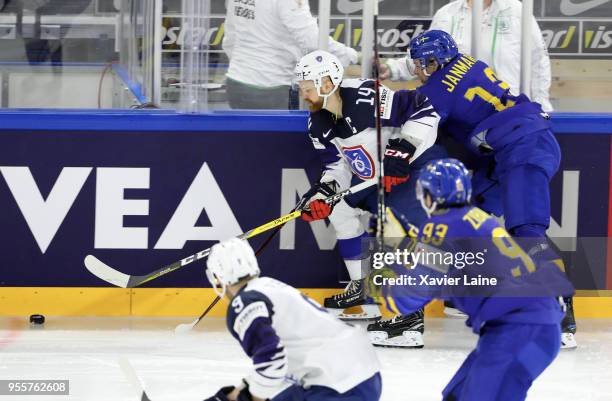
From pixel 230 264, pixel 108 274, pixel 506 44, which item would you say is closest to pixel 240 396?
pixel 230 264

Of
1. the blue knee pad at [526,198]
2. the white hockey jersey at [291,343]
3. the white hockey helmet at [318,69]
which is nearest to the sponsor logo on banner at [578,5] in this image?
the blue knee pad at [526,198]

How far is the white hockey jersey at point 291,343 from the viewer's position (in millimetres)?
3486

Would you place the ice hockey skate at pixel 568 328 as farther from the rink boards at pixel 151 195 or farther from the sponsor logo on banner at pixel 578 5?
the sponsor logo on banner at pixel 578 5

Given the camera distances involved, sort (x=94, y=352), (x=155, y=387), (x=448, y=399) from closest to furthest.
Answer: (x=448, y=399), (x=155, y=387), (x=94, y=352)

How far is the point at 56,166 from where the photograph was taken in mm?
5922

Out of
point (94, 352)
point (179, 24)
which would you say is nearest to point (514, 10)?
point (179, 24)

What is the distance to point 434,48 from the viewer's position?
5.64 m

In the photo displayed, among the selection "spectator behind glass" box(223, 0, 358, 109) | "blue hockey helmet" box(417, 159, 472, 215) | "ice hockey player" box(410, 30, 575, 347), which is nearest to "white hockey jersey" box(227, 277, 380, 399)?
"blue hockey helmet" box(417, 159, 472, 215)

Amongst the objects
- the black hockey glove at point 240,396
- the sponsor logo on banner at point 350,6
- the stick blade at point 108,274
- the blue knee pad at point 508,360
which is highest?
the sponsor logo on banner at point 350,6

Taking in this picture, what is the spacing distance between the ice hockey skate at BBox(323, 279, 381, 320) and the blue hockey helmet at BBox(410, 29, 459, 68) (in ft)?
3.61

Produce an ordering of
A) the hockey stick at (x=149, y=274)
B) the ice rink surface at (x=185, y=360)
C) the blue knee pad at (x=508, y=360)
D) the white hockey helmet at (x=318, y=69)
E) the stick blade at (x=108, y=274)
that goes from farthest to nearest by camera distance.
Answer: the stick blade at (x=108, y=274) → the hockey stick at (x=149, y=274) → the white hockey helmet at (x=318, y=69) → the ice rink surface at (x=185, y=360) → the blue knee pad at (x=508, y=360)

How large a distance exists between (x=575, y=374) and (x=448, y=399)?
4.77 feet

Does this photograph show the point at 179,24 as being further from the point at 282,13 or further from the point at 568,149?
the point at 568,149

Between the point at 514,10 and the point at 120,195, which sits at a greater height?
the point at 514,10
